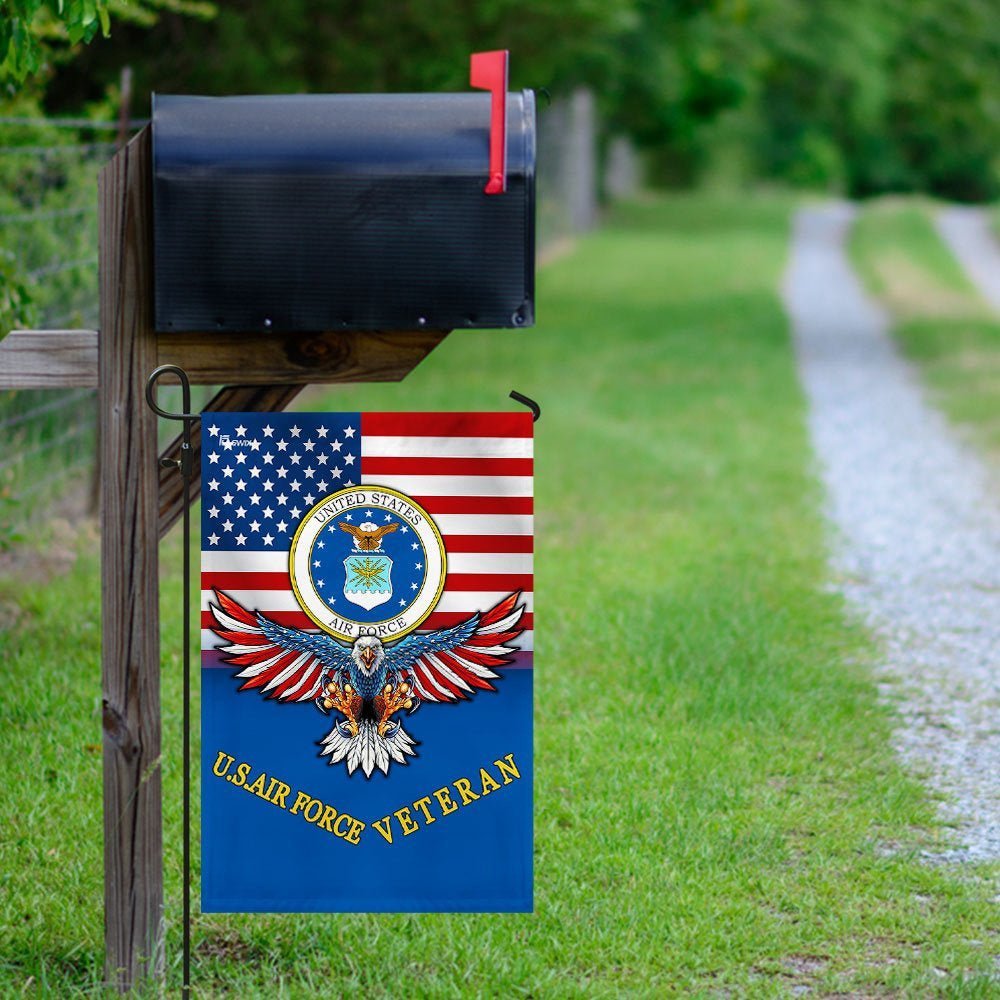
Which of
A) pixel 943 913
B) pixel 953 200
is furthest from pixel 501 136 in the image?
pixel 953 200

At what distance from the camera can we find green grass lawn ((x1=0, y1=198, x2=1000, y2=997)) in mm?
4062

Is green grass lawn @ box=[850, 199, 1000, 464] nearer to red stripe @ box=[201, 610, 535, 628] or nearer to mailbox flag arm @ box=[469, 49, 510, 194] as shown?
red stripe @ box=[201, 610, 535, 628]

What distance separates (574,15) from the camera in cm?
1717

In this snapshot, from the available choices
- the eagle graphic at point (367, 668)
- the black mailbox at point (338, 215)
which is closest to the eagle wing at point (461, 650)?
the eagle graphic at point (367, 668)

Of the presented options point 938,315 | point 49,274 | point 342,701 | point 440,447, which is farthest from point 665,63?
point 342,701

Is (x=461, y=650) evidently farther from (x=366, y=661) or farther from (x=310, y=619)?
(x=310, y=619)

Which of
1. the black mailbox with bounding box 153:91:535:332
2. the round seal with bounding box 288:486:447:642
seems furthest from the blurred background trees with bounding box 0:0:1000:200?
the round seal with bounding box 288:486:447:642

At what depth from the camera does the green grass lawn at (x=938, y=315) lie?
49.1 ft

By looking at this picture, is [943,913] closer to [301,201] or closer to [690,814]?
[690,814]

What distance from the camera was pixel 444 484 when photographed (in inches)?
144

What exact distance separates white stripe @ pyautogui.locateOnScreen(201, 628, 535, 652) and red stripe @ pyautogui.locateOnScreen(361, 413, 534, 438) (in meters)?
0.40

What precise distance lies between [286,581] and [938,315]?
20.7 m

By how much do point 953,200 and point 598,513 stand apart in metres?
63.3

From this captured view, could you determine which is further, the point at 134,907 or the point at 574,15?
the point at 574,15
